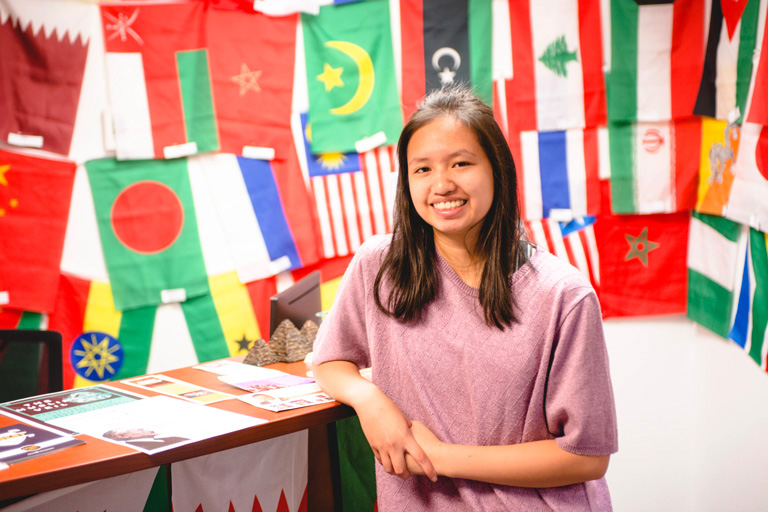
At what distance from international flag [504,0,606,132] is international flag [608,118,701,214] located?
0.54 ft

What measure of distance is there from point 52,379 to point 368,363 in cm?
112

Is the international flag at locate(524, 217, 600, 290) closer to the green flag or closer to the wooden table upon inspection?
the green flag

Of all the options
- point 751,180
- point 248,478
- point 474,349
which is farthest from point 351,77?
point 474,349

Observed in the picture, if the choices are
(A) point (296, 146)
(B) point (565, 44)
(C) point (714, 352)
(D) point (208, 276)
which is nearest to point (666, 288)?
(C) point (714, 352)

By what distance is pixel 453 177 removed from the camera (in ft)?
4.28

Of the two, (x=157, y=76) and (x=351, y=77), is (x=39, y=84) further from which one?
(x=351, y=77)

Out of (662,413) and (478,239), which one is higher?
(478,239)

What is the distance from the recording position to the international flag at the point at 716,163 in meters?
2.72

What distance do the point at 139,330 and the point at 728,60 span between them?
8.49 feet

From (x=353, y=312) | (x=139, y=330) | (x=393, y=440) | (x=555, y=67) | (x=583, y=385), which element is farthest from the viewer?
(x=555, y=67)

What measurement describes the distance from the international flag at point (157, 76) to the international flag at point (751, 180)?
2.08m

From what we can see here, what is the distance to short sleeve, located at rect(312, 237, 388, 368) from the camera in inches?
57.9

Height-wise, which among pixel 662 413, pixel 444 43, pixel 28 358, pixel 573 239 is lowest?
pixel 662 413

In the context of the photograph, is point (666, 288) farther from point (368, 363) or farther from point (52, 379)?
point (52, 379)
